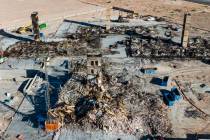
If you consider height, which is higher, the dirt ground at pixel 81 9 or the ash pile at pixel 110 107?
the dirt ground at pixel 81 9

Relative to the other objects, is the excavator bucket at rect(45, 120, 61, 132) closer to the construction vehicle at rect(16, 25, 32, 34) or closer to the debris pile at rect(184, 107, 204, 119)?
the debris pile at rect(184, 107, 204, 119)

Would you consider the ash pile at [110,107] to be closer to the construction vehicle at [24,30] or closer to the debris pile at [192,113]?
the debris pile at [192,113]

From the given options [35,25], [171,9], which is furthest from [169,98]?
[171,9]

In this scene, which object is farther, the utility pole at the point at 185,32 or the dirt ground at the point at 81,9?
the dirt ground at the point at 81,9

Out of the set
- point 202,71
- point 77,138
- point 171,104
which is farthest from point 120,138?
point 202,71

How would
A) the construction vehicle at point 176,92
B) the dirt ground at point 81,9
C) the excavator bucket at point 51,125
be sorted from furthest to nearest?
the dirt ground at point 81,9, the construction vehicle at point 176,92, the excavator bucket at point 51,125

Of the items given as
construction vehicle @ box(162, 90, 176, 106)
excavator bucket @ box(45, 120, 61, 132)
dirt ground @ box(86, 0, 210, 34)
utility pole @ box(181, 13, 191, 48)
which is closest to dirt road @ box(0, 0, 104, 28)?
dirt ground @ box(86, 0, 210, 34)

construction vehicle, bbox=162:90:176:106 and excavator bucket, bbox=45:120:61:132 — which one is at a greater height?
construction vehicle, bbox=162:90:176:106

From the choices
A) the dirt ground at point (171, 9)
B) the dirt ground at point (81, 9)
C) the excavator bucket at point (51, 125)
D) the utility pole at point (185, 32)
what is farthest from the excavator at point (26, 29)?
the excavator bucket at point (51, 125)
